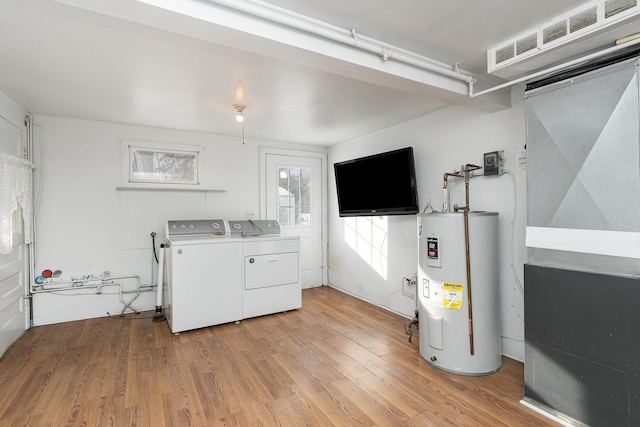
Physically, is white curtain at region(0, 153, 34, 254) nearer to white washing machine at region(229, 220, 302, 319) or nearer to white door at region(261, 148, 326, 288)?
white washing machine at region(229, 220, 302, 319)

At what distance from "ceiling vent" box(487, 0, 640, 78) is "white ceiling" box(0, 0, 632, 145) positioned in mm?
71

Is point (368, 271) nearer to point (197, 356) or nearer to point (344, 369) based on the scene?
point (344, 369)

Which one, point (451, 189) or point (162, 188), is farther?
point (162, 188)

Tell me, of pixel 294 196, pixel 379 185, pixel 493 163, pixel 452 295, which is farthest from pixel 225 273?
pixel 493 163

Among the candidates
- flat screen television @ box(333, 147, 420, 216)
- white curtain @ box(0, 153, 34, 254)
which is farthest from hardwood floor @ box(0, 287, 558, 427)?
flat screen television @ box(333, 147, 420, 216)

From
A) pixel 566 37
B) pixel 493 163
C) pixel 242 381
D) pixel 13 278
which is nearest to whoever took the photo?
pixel 566 37

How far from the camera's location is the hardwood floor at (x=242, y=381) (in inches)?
75.1

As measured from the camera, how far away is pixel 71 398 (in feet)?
6.90

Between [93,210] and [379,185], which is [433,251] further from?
[93,210]

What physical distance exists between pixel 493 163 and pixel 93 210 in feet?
14.1

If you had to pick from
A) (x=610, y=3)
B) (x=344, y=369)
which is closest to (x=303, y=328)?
(x=344, y=369)

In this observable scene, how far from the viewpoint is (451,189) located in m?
3.14

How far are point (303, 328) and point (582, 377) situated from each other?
2332 millimetres

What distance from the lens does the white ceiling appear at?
5.08 ft
